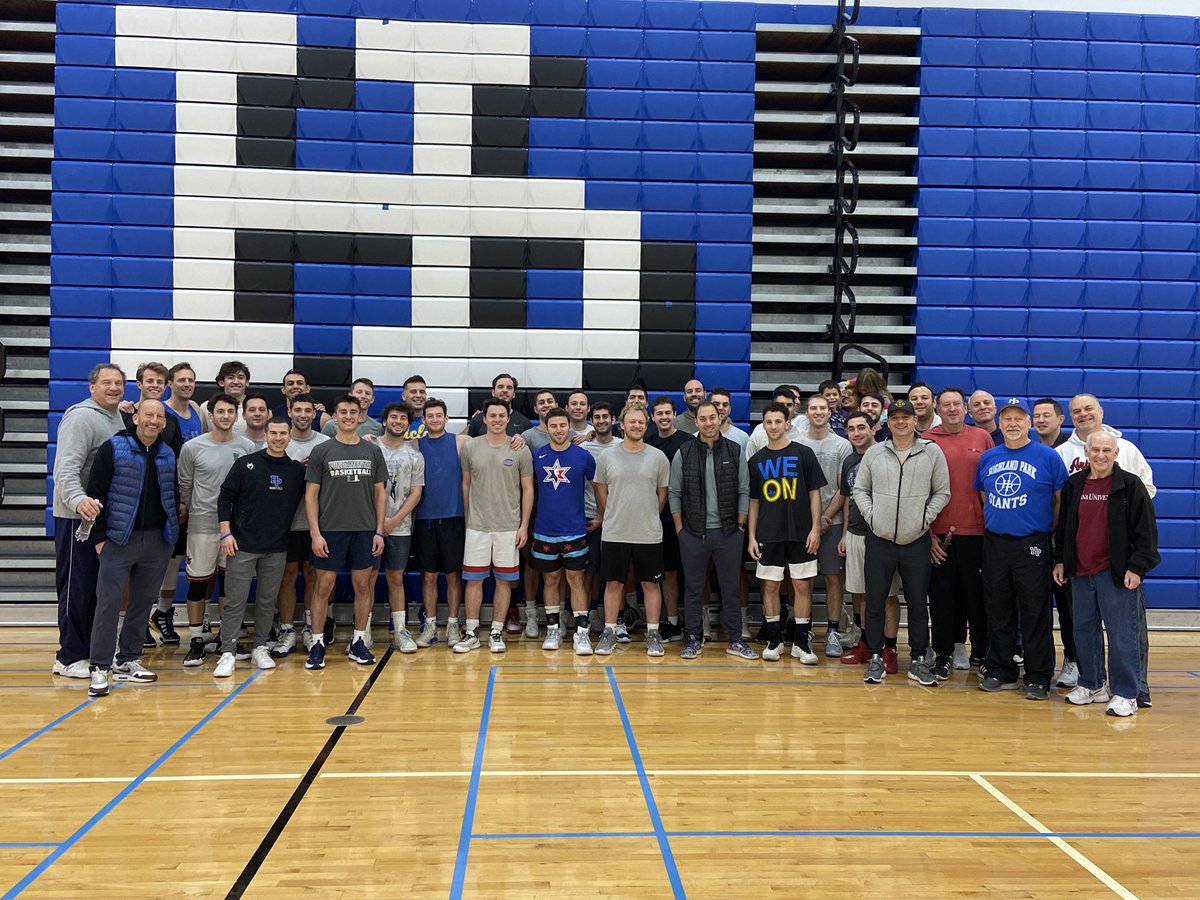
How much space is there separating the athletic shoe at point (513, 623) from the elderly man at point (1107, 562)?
12.0 feet

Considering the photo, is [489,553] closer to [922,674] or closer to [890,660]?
[890,660]

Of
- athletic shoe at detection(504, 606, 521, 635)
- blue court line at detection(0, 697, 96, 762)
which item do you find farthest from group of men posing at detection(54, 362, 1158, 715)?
athletic shoe at detection(504, 606, 521, 635)

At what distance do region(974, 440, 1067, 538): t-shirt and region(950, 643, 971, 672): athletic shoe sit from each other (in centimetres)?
99

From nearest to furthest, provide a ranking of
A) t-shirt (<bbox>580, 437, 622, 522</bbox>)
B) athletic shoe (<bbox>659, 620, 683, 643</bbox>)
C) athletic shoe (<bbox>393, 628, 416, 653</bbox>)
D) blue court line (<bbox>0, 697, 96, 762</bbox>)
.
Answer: blue court line (<bbox>0, 697, 96, 762</bbox>) < athletic shoe (<bbox>393, 628, 416, 653</bbox>) < t-shirt (<bbox>580, 437, 622, 522</bbox>) < athletic shoe (<bbox>659, 620, 683, 643</bbox>)

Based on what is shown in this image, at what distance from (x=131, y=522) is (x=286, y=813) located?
2.34 meters

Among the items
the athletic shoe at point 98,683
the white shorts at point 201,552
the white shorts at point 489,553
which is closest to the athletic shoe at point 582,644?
the white shorts at point 489,553

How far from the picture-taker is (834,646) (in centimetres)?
578

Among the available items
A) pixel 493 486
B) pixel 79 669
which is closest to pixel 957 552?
pixel 493 486

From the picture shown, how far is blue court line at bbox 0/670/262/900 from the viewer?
2702 mm

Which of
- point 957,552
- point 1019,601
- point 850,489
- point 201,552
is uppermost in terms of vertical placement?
point 850,489

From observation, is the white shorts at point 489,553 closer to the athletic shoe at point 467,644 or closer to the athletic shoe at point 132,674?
the athletic shoe at point 467,644

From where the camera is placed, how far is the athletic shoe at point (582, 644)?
5680 millimetres

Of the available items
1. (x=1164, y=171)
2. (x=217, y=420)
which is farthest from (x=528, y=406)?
(x=1164, y=171)

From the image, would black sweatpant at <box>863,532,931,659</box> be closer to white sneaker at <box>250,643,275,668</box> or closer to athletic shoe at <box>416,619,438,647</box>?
athletic shoe at <box>416,619,438,647</box>
